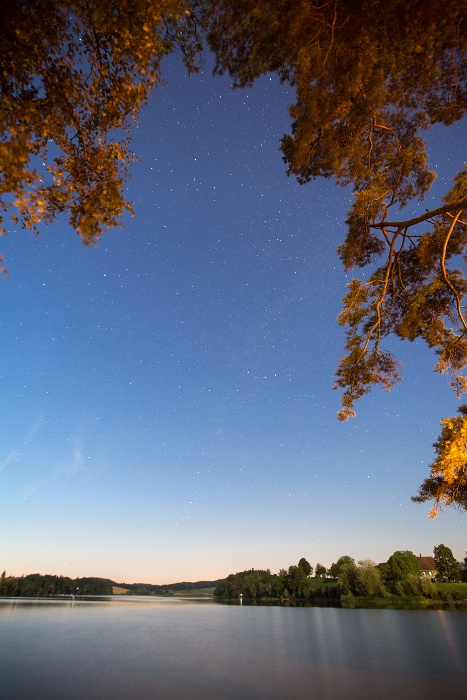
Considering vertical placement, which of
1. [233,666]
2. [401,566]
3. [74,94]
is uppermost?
[74,94]

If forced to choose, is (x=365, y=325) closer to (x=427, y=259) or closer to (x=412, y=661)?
(x=427, y=259)

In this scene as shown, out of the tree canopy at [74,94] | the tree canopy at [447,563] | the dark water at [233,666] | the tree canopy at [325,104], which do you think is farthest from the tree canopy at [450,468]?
the tree canopy at [447,563]

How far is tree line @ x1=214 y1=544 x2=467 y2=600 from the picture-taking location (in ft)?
200

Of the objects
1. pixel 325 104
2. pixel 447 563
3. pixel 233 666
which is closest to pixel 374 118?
pixel 325 104

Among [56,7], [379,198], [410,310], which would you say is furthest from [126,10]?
[410,310]

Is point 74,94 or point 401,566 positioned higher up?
point 74,94

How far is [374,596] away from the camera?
64.8 metres

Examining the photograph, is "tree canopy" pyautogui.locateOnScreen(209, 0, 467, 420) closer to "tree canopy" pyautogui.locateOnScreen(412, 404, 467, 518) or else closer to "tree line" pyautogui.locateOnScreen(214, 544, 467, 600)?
"tree canopy" pyautogui.locateOnScreen(412, 404, 467, 518)

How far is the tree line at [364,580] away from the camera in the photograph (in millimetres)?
60938

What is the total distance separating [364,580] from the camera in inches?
2413

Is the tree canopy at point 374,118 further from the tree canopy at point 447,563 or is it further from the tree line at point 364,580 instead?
the tree canopy at point 447,563

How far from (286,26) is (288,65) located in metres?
1.06

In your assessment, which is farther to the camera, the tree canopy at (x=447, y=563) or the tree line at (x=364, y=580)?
the tree canopy at (x=447, y=563)

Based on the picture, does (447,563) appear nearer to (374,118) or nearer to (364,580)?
(364,580)
